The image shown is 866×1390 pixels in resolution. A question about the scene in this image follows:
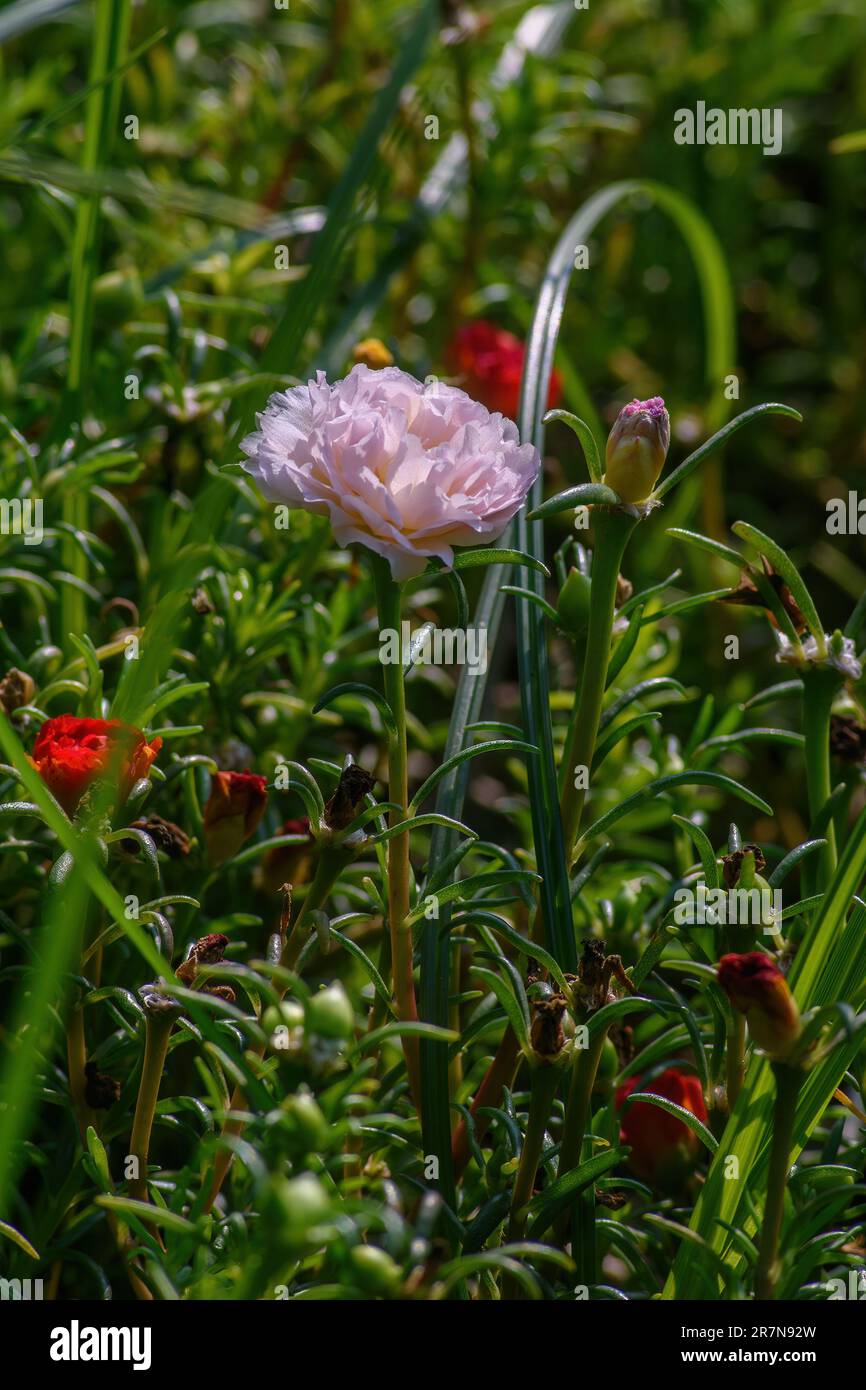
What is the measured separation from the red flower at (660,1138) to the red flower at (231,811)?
0.94ft

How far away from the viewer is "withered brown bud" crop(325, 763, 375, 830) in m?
0.62

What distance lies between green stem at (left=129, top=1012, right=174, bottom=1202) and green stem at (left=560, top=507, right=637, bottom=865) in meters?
0.24

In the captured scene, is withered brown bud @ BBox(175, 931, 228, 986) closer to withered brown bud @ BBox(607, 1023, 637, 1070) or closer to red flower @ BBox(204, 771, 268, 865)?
red flower @ BBox(204, 771, 268, 865)

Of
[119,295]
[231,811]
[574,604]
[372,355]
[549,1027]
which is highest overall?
[119,295]

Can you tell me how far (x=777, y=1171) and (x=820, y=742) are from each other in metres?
0.25

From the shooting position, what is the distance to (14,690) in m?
0.81

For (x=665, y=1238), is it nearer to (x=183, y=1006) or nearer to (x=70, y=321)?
(x=183, y=1006)

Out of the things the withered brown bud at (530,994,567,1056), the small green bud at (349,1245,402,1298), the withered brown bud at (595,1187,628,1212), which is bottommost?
the withered brown bud at (595,1187,628,1212)

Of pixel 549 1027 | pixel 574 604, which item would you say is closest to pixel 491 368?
pixel 574 604

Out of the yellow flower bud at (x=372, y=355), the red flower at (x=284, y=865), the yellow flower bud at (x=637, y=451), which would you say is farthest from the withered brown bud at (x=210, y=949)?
the yellow flower bud at (x=372, y=355)

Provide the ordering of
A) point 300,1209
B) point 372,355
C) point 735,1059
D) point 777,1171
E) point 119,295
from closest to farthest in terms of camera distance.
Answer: point 300,1209 → point 777,1171 → point 735,1059 → point 372,355 → point 119,295

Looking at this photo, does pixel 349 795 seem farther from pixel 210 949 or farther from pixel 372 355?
pixel 372 355

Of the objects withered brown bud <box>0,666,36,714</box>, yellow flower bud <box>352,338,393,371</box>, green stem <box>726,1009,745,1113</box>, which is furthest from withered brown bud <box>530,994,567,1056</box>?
yellow flower bud <box>352,338,393,371</box>

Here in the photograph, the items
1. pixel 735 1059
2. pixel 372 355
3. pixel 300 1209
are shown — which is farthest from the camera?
pixel 372 355
